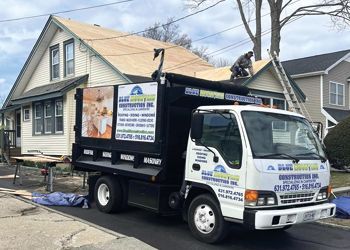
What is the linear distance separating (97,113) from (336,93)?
73.8 ft

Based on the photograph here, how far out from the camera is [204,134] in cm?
756

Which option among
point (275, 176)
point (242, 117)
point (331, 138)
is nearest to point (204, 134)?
point (242, 117)

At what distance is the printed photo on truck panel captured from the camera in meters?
9.77

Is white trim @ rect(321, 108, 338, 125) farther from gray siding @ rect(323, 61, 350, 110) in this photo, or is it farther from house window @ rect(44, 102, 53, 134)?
house window @ rect(44, 102, 53, 134)

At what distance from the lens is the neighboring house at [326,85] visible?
27375 millimetres

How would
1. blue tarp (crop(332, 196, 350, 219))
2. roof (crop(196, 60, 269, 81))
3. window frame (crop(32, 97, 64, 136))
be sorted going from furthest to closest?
window frame (crop(32, 97, 64, 136)), roof (crop(196, 60, 269, 81)), blue tarp (crop(332, 196, 350, 219))

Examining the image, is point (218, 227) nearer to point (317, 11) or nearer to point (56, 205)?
point (56, 205)

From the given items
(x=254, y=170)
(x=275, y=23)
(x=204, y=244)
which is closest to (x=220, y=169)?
(x=254, y=170)

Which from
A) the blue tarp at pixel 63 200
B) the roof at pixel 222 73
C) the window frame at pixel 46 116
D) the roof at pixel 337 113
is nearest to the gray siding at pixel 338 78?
the roof at pixel 337 113

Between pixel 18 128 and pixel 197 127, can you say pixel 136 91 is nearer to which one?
pixel 197 127

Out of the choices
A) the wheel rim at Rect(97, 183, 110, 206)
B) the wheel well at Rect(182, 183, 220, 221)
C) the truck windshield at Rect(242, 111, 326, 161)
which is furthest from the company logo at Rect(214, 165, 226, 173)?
the wheel rim at Rect(97, 183, 110, 206)

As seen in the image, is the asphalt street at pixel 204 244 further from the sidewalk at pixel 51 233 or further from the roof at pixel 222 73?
the roof at pixel 222 73

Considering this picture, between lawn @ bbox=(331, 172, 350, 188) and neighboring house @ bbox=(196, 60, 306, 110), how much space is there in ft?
14.5

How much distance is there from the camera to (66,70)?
2172 cm
